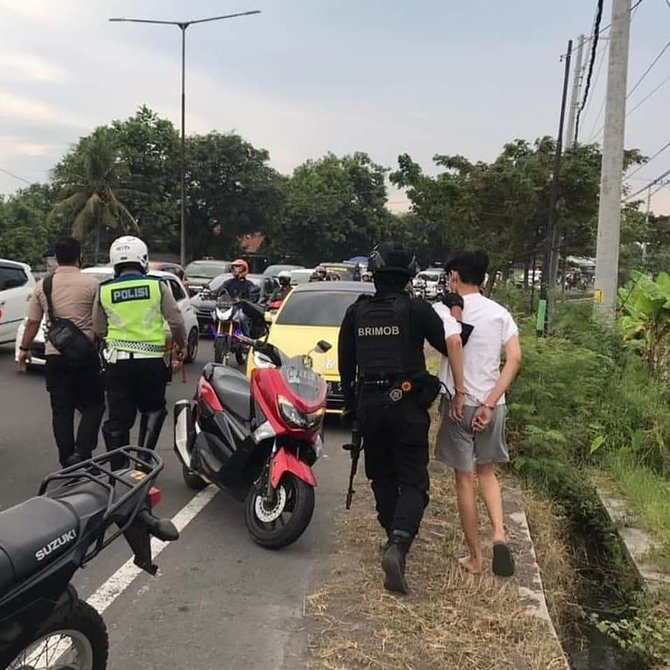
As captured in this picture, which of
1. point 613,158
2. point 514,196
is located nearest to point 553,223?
point 514,196

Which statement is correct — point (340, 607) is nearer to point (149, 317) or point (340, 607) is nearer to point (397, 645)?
point (397, 645)

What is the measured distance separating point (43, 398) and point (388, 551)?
248 inches

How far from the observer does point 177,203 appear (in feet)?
140

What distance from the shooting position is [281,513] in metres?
4.61

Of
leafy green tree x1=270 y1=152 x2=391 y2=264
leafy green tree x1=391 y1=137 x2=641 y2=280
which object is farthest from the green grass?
leafy green tree x1=270 y1=152 x2=391 y2=264

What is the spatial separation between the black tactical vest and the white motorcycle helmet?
200 cm

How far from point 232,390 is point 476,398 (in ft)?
6.16

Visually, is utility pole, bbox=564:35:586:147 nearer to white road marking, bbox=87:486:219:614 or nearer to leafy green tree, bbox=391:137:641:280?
leafy green tree, bbox=391:137:641:280

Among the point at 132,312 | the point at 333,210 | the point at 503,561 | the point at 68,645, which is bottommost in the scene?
the point at 503,561

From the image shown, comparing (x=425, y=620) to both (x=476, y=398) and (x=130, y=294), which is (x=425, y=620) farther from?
(x=130, y=294)

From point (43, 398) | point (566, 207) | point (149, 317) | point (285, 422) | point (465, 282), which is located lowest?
point (43, 398)

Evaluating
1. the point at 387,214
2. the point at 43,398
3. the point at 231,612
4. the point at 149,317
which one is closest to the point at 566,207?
the point at 43,398

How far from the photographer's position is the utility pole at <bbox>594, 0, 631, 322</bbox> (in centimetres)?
1020

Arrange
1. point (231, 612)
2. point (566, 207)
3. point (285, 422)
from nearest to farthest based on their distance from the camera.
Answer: point (231, 612) → point (285, 422) → point (566, 207)
